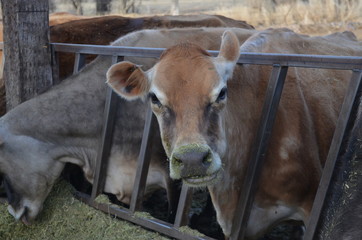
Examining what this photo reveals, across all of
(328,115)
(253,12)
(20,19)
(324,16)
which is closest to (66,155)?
(20,19)

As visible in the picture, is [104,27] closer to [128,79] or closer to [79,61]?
[79,61]

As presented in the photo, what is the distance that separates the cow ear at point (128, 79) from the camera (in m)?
3.36

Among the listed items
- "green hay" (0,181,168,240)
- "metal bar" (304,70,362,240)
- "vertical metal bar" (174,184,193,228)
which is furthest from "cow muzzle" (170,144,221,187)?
"green hay" (0,181,168,240)

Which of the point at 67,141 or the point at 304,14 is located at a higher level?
the point at 67,141

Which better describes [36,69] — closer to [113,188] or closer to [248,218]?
[113,188]

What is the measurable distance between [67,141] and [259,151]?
171cm

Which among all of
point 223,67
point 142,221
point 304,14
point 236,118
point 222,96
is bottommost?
point 304,14

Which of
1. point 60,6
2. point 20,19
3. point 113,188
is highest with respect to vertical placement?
point 20,19

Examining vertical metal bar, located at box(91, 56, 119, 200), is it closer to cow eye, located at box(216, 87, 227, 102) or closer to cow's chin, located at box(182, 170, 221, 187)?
cow eye, located at box(216, 87, 227, 102)

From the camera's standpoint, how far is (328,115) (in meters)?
3.90

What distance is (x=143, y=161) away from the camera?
4133mm

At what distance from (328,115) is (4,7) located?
9.30 ft

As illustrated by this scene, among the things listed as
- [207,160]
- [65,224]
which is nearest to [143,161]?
[65,224]

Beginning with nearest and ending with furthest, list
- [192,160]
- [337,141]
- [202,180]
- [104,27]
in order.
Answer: [192,160]
[202,180]
[337,141]
[104,27]
